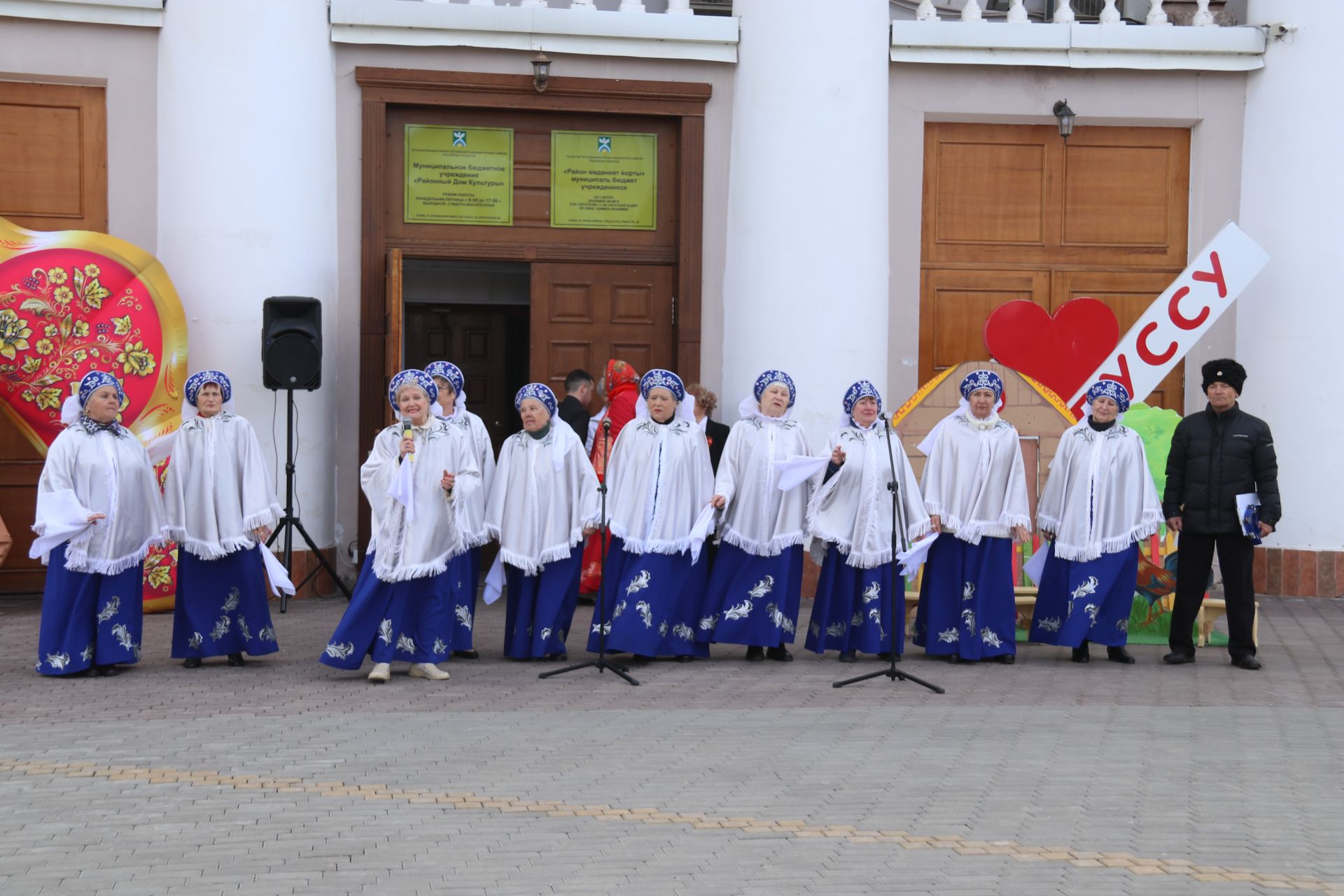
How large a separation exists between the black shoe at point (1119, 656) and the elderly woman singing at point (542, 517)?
3.28 m

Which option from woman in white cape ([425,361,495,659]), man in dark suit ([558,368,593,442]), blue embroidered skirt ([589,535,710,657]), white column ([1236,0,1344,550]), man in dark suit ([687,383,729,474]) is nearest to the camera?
woman in white cape ([425,361,495,659])

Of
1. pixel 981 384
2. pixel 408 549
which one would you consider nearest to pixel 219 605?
pixel 408 549

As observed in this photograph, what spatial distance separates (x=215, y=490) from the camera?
972 cm

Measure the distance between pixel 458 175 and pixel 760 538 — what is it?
16.2 feet

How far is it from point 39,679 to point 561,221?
601 centimetres

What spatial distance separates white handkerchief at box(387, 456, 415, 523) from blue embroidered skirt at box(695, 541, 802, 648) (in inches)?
79.3

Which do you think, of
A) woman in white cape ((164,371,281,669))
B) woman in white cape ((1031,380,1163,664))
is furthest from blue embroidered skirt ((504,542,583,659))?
woman in white cape ((1031,380,1163,664))

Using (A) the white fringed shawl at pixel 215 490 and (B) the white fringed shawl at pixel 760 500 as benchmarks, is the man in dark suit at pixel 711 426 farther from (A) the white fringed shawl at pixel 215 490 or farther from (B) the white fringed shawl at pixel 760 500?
(A) the white fringed shawl at pixel 215 490

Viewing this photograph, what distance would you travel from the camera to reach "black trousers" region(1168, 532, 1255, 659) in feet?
33.4

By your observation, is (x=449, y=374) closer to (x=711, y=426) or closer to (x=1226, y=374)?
(x=711, y=426)

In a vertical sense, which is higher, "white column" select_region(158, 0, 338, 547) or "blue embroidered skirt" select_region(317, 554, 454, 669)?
"white column" select_region(158, 0, 338, 547)

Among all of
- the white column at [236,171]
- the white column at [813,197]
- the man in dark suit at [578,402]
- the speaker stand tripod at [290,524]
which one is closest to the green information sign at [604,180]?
the white column at [813,197]

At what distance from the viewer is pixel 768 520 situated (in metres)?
10.2

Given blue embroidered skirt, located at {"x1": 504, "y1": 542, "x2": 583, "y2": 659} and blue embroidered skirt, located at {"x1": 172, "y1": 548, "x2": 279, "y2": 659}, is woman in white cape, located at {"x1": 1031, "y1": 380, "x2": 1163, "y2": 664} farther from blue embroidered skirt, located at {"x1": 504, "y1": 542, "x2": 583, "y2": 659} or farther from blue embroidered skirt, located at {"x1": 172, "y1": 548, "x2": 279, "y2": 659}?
blue embroidered skirt, located at {"x1": 172, "y1": 548, "x2": 279, "y2": 659}
